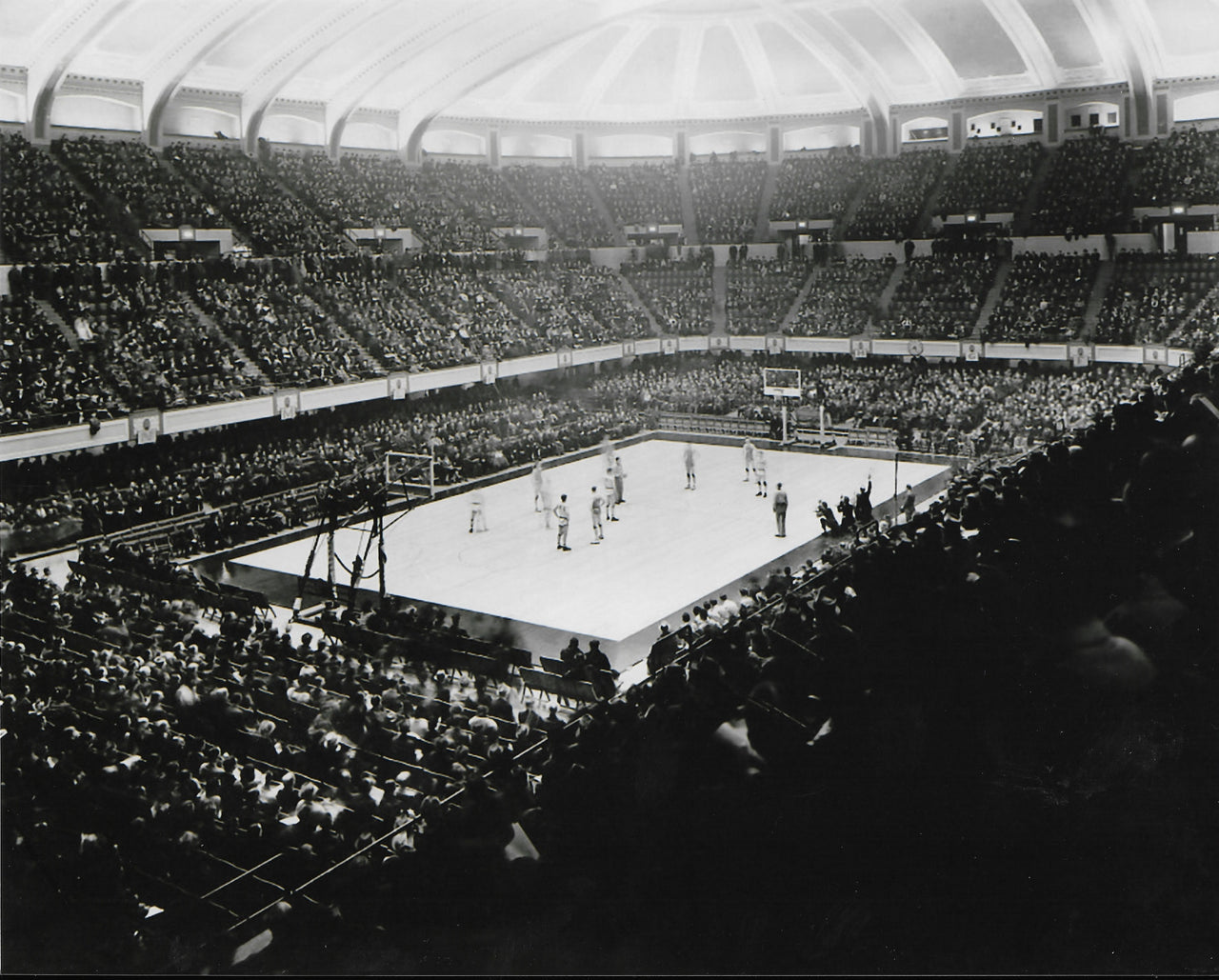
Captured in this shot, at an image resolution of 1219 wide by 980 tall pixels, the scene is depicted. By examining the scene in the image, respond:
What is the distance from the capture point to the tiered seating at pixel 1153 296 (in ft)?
117

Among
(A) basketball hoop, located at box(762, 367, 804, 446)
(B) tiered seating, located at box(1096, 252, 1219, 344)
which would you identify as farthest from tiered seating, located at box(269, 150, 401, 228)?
(B) tiered seating, located at box(1096, 252, 1219, 344)

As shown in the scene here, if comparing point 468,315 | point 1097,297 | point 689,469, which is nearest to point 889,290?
point 1097,297

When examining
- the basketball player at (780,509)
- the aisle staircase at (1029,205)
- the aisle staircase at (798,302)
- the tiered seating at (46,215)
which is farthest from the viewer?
the aisle staircase at (798,302)

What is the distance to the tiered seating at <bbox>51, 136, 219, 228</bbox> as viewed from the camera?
34.1 m

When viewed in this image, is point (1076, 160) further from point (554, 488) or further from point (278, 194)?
point (278, 194)

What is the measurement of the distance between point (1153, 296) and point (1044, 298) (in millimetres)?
3988

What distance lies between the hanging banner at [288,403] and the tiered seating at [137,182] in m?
9.20

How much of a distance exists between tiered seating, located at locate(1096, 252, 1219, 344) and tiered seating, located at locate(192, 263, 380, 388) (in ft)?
83.1

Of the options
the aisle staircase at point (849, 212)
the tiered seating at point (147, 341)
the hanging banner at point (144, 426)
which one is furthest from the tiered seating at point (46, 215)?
the aisle staircase at point (849, 212)

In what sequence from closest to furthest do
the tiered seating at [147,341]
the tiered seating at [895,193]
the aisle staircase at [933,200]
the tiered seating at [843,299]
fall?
1. the tiered seating at [147,341]
2. the tiered seating at [843,299]
3. the aisle staircase at [933,200]
4. the tiered seating at [895,193]

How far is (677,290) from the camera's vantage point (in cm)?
4731

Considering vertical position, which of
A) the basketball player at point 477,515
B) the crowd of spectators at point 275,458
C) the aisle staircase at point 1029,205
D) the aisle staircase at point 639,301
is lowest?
the basketball player at point 477,515

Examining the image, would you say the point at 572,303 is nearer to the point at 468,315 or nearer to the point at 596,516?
the point at 468,315

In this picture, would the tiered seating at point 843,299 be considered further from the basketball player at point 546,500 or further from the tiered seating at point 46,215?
the tiered seating at point 46,215
